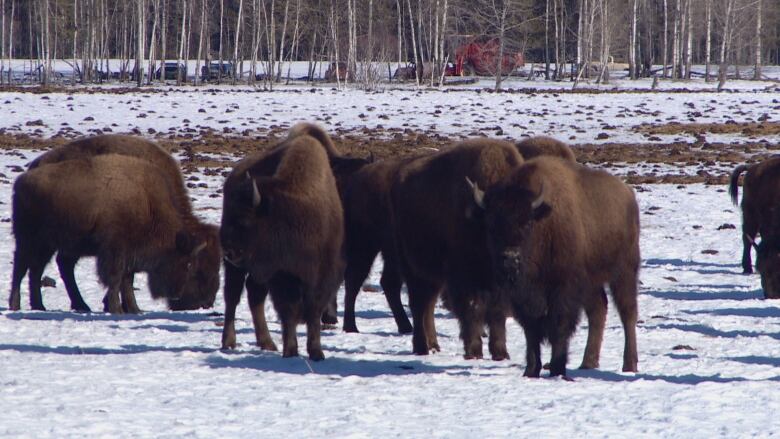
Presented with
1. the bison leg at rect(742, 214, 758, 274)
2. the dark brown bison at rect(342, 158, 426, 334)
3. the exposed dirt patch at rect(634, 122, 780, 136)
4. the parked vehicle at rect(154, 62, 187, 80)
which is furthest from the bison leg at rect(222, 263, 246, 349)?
the parked vehicle at rect(154, 62, 187, 80)

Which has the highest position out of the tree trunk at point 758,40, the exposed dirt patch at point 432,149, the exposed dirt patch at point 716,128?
the tree trunk at point 758,40

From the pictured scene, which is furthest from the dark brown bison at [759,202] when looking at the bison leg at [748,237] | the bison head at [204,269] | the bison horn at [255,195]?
the bison horn at [255,195]

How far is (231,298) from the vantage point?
806 cm

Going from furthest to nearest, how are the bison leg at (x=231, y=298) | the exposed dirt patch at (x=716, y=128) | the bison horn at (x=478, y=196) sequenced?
1. the exposed dirt patch at (x=716, y=128)
2. the bison leg at (x=231, y=298)
3. the bison horn at (x=478, y=196)

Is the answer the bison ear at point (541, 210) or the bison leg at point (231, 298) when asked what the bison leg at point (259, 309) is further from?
the bison ear at point (541, 210)

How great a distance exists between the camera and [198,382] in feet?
21.5

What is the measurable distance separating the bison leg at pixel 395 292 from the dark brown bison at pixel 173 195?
5.65 feet

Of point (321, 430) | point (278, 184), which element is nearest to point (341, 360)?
point (278, 184)

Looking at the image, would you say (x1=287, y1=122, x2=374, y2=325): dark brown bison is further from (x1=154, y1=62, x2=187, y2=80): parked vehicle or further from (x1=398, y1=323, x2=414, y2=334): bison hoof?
(x1=154, y1=62, x2=187, y2=80): parked vehicle

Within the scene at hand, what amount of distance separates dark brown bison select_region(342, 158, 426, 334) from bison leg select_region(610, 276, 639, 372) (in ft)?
6.74

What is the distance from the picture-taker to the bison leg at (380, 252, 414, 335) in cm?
916

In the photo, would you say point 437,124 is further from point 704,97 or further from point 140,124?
point 704,97

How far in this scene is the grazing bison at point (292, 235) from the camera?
7.37 meters

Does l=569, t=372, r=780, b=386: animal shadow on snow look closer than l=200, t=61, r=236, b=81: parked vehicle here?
Yes
